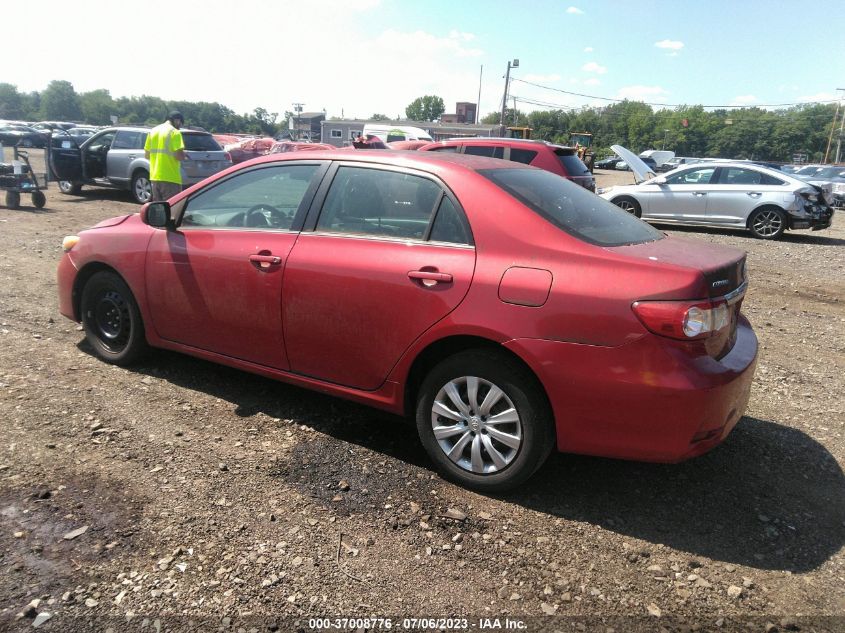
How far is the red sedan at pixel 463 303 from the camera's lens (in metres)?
2.72

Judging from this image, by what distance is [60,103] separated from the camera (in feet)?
454

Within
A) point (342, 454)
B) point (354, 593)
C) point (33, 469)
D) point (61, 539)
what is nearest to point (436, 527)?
point (354, 593)

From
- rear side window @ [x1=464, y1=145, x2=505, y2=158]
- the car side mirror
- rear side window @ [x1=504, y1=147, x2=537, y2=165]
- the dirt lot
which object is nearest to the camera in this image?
the dirt lot

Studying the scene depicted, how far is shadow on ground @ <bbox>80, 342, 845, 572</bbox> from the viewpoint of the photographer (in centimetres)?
289

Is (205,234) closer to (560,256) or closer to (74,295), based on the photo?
(74,295)

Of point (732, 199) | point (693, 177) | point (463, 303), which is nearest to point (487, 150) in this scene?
point (693, 177)

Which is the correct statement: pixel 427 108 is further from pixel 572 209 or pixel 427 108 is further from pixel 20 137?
pixel 572 209

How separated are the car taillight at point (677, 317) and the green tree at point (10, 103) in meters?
165

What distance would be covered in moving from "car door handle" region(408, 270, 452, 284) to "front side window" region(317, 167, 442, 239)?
23cm

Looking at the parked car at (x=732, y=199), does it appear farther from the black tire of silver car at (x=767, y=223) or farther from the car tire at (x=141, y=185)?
the car tire at (x=141, y=185)

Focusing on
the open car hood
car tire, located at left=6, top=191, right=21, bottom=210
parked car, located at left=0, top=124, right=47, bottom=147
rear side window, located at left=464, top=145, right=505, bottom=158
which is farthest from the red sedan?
parked car, located at left=0, top=124, right=47, bottom=147

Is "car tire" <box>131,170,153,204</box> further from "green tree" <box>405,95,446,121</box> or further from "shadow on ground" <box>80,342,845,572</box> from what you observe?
"green tree" <box>405,95,446,121</box>

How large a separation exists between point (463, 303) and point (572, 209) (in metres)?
0.87

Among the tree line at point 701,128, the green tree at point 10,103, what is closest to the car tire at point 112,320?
the tree line at point 701,128
